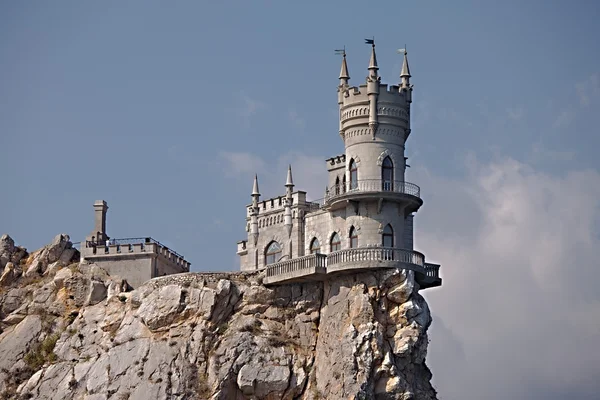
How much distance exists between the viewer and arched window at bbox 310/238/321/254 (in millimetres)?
99000

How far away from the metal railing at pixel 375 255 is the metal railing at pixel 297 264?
0.85m

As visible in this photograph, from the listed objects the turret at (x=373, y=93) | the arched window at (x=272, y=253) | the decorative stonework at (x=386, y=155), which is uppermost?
the turret at (x=373, y=93)

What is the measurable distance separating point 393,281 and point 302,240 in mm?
8785

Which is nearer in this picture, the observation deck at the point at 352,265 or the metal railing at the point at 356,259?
the observation deck at the point at 352,265

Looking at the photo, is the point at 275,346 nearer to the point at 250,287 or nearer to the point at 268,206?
the point at 250,287

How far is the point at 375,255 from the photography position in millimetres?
93875

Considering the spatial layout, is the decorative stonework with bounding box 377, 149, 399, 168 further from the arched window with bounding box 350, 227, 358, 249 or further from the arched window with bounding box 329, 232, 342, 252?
the arched window with bounding box 329, 232, 342, 252

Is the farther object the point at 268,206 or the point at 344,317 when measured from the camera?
the point at 268,206

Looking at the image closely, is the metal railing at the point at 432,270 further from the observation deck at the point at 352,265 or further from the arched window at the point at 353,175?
the arched window at the point at 353,175

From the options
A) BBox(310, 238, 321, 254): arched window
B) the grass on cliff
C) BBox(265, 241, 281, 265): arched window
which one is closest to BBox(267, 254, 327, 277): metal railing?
BBox(310, 238, 321, 254): arched window

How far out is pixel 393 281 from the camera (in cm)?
9350

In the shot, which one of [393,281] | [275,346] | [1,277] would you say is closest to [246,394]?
[275,346]

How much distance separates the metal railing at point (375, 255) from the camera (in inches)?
3696

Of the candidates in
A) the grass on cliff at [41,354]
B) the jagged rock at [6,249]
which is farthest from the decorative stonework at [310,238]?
the jagged rock at [6,249]
